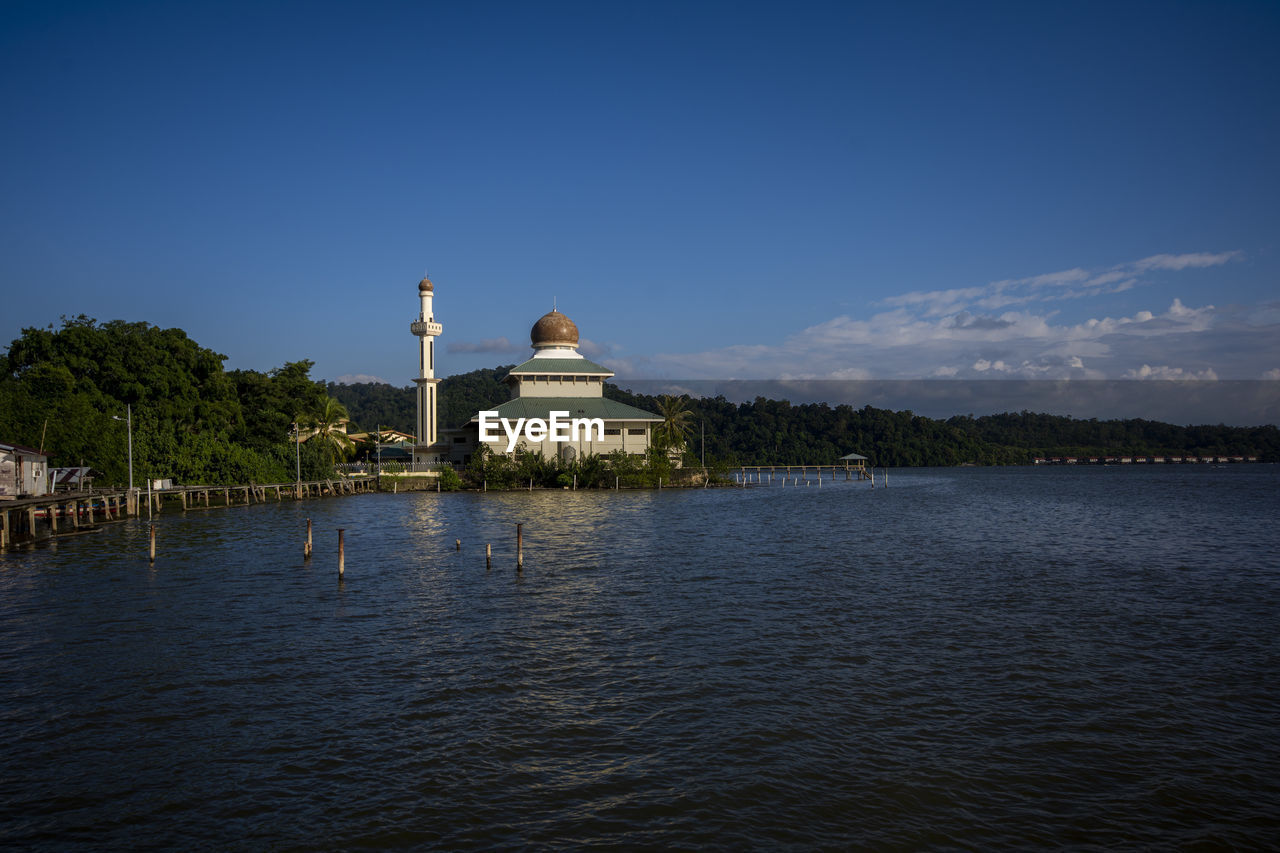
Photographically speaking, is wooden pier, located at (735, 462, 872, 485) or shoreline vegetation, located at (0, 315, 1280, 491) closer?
shoreline vegetation, located at (0, 315, 1280, 491)

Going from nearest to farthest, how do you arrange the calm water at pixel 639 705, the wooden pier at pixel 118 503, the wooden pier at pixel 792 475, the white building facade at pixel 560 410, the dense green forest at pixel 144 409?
the calm water at pixel 639 705 → the wooden pier at pixel 118 503 → the dense green forest at pixel 144 409 → the white building facade at pixel 560 410 → the wooden pier at pixel 792 475

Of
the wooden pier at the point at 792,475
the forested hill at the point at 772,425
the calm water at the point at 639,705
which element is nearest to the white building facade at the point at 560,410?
the wooden pier at the point at 792,475

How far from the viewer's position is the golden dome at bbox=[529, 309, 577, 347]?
89562 mm

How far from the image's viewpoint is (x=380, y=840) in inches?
384

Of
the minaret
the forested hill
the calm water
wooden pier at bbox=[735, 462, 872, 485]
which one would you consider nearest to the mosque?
the minaret

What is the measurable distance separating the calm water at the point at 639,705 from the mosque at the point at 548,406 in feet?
163

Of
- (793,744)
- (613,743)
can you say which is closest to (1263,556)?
(793,744)

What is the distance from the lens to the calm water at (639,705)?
1026cm

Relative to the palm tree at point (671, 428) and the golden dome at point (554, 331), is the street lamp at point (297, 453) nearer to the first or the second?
the golden dome at point (554, 331)

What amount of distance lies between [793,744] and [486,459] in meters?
67.9

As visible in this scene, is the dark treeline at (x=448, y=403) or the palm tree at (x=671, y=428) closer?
the palm tree at (x=671, y=428)

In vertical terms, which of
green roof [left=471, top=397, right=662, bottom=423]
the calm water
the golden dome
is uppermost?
the golden dome

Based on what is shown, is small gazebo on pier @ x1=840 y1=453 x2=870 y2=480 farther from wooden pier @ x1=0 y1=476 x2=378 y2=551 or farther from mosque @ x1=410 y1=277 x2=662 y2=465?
wooden pier @ x1=0 y1=476 x2=378 y2=551

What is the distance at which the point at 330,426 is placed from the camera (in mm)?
89625
